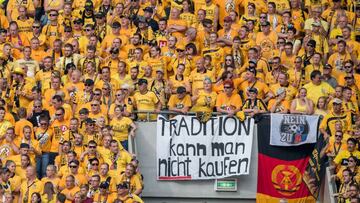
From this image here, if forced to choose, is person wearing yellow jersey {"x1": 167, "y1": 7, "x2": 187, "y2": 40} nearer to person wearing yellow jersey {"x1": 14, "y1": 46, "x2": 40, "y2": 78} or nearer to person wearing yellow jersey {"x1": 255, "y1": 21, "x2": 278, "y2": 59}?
person wearing yellow jersey {"x1": 255, "y1": 21, "x2": 278, "y2": 59}

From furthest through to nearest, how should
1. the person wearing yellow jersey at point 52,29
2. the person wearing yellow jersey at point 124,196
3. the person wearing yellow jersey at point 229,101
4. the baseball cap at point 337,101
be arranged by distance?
the person wearing yellow jersey at point 52,29 → the person wearing yellow jersey at point 229,101 → the baseball cap at point 337,101 → the person wearing yellow jersey at point 124,196

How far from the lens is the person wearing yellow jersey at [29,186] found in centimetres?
3312

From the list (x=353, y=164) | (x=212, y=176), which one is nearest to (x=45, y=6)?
(x=212, y=176)

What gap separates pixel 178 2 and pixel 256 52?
267 cm

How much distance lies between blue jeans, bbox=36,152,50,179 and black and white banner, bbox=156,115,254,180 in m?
2.16

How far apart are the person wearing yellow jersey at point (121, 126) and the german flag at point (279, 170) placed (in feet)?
8.06

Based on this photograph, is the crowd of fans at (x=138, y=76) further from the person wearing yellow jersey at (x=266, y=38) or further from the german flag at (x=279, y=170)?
the german flag at (x=279, y=170)

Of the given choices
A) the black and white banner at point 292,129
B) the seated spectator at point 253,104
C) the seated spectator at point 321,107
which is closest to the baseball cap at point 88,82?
the seated spectator at point 253,104

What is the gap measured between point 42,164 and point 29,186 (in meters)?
0.97

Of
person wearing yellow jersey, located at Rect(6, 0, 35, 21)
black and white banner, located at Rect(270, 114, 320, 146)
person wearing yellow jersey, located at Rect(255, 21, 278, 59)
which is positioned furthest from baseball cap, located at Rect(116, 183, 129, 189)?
person wearing yellow jersey, located at Rect(6, 0, 35, 21)

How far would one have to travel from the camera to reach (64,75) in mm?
35750

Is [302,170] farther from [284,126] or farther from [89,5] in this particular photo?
[89,5]

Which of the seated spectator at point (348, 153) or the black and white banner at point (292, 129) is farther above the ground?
the black and white banner at point (292, 129)

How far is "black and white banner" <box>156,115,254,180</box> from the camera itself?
Result: 1356 inches
